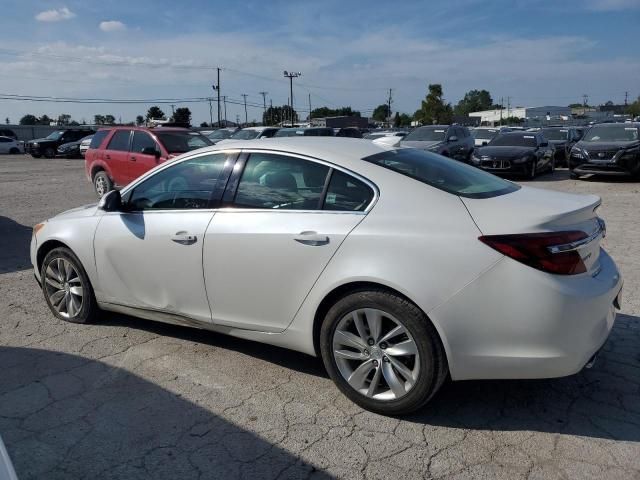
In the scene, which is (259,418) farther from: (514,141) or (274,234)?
(514,141)

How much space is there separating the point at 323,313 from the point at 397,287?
0.58 metres

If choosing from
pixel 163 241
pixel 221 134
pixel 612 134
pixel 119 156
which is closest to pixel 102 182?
pixel 119 156

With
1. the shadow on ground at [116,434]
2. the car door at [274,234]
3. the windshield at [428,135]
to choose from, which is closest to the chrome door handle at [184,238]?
the car door at [274,234]

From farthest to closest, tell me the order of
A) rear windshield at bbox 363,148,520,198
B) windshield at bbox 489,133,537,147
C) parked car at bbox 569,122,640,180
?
windshield at bbox 489,133,537,147
parked car at bbox 569,122,640,180
rear windshield at bbox 363,148,520,198

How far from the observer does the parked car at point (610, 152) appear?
1448 centimetres

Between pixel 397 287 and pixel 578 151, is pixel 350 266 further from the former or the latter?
pixel 578 151

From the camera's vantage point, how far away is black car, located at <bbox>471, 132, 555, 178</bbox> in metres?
15.4

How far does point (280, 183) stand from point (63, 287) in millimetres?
2310

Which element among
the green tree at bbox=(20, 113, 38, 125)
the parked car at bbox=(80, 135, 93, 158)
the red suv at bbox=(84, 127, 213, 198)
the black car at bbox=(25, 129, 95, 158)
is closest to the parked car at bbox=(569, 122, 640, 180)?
the red suv at bbox=(84, 127, 213, 198)

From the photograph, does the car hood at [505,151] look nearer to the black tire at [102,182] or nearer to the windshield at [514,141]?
the windshield at [514,141]

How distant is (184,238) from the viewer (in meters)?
3.79

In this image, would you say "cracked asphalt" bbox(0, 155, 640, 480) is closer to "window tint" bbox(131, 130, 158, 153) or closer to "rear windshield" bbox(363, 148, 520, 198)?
"rear windshield" bbox(363, 148, 520, 198)

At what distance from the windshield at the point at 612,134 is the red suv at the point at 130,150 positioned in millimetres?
10882

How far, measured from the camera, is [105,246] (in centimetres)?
425
